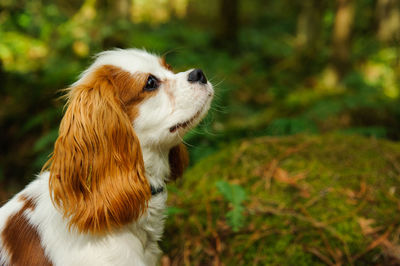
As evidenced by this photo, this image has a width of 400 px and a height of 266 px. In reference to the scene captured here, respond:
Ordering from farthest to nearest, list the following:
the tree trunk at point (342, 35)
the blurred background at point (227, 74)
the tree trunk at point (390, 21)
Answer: the tree trunk at point (390, 21)
the tree trunk at point (342, 35)
the blurred background at point (227, 74)

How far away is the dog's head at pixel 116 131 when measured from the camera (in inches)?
79.3

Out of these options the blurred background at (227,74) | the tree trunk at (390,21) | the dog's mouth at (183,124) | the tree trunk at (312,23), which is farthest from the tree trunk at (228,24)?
the dog's mouth at (183,124)

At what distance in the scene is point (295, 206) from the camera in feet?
9.84

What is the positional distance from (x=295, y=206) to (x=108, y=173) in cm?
175

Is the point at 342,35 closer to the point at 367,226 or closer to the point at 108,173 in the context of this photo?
the point at 367,226

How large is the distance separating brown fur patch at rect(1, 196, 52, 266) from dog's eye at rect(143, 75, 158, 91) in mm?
1106

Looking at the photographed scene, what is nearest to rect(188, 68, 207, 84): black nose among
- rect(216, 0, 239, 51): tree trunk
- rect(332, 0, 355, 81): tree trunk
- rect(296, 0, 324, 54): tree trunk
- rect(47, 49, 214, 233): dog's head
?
rect(47, 49, 214, 233): dog's head

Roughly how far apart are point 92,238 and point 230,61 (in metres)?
8.57

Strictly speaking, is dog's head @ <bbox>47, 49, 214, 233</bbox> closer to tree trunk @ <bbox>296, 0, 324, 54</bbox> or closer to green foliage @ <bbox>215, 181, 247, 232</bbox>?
green foliage @ <bbox>215, 181, 247, 232</bbox>

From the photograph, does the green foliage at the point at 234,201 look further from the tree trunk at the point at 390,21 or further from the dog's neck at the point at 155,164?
the tree trunk at the point at 390,21

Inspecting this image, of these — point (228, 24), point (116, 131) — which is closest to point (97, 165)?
point (116, 131)

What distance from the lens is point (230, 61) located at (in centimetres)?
998

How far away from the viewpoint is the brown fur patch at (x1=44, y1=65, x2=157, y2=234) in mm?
2000

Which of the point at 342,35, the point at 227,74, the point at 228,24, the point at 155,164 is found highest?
the point at 155,164
